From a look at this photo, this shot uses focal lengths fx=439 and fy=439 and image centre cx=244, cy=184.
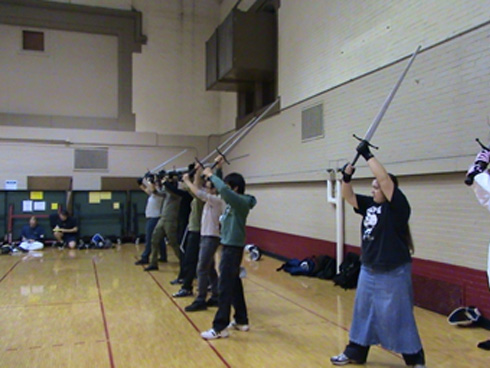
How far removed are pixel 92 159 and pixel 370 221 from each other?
32.3 feet

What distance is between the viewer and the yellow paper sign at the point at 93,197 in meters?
11.4

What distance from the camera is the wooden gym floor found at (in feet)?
11.3

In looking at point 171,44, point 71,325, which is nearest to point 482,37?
point 71,325

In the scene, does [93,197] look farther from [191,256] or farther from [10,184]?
[191,256]

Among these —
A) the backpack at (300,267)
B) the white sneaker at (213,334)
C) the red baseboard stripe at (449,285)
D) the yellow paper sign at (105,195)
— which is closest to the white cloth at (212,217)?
the white sneaker at (213,334)

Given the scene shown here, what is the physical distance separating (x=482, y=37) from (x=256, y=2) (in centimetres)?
627

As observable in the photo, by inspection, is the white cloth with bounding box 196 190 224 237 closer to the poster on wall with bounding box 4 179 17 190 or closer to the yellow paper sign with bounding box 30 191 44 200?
the yellow paper sign with bounding box 30 191 44 200

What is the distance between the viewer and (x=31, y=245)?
10117 millimetres

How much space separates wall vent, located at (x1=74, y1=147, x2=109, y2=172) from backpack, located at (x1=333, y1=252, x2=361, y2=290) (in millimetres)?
7604

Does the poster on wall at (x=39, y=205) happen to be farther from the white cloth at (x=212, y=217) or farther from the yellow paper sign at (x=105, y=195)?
the white cloth at (x=212, y=217)

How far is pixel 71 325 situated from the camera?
4.29 metres

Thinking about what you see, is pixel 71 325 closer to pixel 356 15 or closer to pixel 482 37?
pixel 482 37

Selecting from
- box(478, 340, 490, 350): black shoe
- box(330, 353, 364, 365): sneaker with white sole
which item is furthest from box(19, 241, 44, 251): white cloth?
box(478, 340, 490, 350): black shoe

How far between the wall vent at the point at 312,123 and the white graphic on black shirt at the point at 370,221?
4.03 metres
